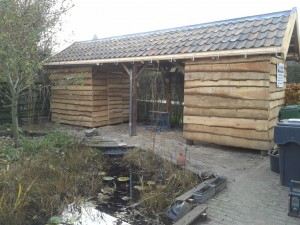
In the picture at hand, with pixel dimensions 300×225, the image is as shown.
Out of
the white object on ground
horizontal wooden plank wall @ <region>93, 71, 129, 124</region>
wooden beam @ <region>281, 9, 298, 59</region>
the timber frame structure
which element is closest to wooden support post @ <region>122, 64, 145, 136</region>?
the timber frame structure

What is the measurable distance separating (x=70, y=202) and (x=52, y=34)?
628 centimetres

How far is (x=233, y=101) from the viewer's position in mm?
8070

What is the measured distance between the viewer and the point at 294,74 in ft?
53.1

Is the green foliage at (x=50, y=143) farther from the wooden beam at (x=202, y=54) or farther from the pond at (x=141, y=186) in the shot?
the wooden beam at (x=202, y=54)

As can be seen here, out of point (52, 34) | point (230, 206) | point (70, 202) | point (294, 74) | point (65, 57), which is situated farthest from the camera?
point (294, 74)

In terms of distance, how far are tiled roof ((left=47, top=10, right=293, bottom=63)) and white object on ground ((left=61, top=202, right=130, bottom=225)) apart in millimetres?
4714

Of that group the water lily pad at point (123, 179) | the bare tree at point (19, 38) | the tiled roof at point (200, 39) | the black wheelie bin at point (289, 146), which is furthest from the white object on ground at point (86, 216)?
the tiled roof at point (200, 39)

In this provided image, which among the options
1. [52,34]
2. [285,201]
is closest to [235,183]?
[285,201]

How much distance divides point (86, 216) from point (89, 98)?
22.9ft

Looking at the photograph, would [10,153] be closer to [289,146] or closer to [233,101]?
[233,101]

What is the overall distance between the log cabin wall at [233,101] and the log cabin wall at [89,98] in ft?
13.1

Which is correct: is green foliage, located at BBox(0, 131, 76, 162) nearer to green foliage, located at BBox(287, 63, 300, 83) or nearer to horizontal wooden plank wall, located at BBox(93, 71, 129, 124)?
horizontal wooden plank wall, located at BBox(93, 71, 129, 124)

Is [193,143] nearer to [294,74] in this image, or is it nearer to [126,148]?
[126,148]

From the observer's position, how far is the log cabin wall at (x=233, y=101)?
7645mm
